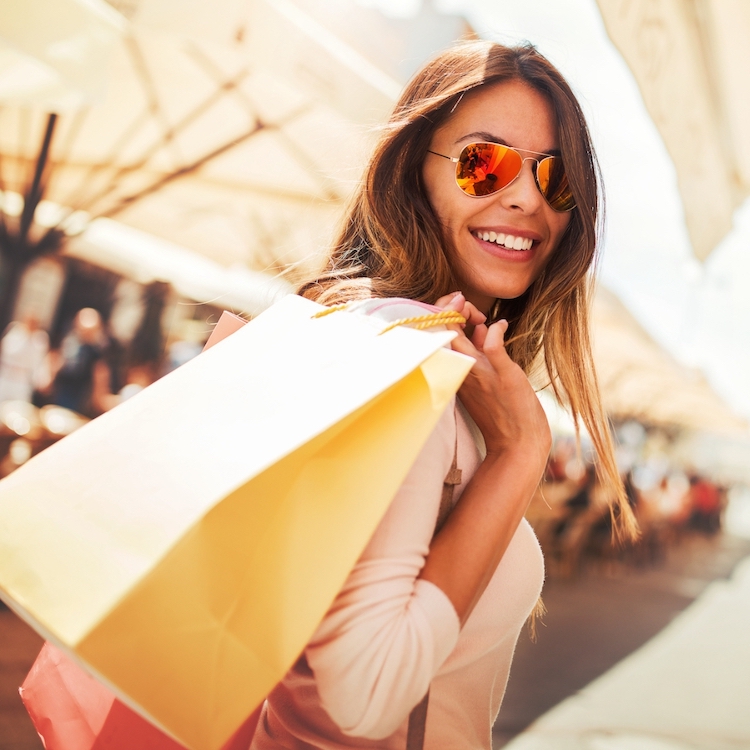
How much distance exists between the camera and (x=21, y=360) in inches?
214

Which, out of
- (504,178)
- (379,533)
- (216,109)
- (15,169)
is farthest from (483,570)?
(15,169)

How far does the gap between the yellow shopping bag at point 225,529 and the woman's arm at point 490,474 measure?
20cm

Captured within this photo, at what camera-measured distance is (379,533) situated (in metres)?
0.84

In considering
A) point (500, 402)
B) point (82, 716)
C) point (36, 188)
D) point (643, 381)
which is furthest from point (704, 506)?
point (82, 716)

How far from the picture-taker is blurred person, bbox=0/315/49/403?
5.34m

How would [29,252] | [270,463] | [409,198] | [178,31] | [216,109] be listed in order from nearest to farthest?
1. [270,463]
2. [409,198]
3. [178,31]
4. [216,109]
5. [29,252]

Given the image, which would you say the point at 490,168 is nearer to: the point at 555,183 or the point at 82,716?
the point at 555,183

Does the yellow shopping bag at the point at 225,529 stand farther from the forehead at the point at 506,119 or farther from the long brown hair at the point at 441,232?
the forehead at the point at 506,119

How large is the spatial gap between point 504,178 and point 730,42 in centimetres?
251

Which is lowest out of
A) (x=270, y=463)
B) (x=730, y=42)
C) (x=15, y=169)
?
(x=15, y=169)

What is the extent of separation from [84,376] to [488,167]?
512 cm

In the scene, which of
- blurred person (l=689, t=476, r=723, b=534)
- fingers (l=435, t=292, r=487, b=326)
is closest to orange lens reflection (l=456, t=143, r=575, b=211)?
fingers (l=435, t=292, r=487, b=326)

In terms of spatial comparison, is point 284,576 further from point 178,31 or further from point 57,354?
point 57,354

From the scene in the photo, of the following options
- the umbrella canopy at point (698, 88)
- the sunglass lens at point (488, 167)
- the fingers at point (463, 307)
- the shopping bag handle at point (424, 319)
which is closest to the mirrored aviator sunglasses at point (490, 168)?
the sunglass lens at point (488, 167)
